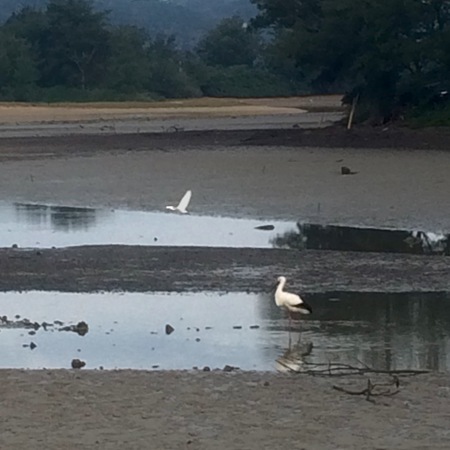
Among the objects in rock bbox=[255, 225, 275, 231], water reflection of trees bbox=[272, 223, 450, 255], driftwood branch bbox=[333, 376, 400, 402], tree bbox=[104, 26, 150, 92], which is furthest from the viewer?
tree bbox=[104, 26, 150, 92]

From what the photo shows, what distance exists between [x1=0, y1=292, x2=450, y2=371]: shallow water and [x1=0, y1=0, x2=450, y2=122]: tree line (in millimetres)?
24528

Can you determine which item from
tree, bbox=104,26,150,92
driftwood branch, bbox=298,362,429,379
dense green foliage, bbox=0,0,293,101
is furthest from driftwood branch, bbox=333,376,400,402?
tree, bbox=104,26,150,92

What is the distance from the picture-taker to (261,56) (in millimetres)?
104625

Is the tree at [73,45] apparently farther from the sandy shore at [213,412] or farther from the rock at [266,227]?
the sandy shore at [213,412]

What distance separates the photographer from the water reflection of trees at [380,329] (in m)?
10.4

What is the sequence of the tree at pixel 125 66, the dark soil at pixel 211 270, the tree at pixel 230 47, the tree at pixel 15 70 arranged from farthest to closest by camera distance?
1. the tree at pixel 230 47
2. the tree at pixel 125 66
3. the tree at pixel 15 70
4. the dark soil at pixel 211 270

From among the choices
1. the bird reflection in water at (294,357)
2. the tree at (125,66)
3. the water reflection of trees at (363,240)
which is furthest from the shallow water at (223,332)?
the tree at (125,66)

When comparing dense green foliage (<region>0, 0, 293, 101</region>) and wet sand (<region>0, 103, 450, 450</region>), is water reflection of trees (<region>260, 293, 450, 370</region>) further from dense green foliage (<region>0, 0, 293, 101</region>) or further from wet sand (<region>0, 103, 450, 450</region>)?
dense green foliage (<region>0, 0, 293, 101</region>)

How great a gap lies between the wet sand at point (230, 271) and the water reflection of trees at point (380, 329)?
2.50 ft

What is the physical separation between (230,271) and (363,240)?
133 inches

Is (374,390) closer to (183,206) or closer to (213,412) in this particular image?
(213,412)

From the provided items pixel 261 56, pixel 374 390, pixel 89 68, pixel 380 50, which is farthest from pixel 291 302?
pixel 261 56

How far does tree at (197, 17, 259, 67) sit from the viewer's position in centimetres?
11288

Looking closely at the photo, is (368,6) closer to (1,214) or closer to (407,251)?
(1,214)
